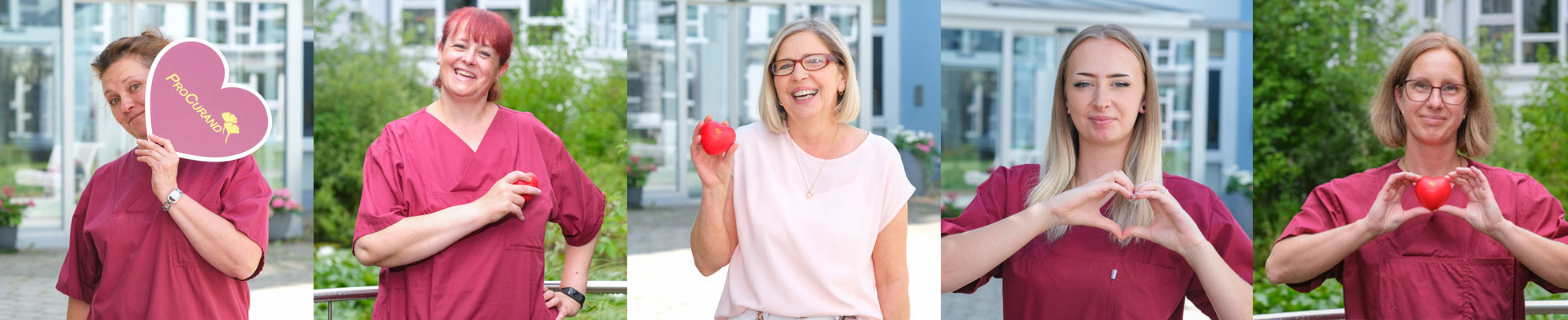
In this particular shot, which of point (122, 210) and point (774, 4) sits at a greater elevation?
point (774, 4)

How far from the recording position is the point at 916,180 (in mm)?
3480

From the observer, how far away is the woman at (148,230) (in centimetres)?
317

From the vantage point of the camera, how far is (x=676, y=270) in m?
4.00

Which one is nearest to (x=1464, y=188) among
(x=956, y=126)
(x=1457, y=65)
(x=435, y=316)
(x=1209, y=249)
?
(x=1457, y=65)

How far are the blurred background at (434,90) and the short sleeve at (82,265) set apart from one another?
87 centimetres

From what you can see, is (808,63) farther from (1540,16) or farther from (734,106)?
(1540,16)

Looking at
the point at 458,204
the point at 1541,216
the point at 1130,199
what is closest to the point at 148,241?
the point at 458,204

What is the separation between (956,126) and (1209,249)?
4446 mm

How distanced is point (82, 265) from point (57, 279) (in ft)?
15.0

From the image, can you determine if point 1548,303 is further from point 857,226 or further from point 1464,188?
point 857,226

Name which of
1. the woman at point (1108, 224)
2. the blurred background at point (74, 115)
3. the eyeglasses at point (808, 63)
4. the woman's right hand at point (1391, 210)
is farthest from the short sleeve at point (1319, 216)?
the blurred background at point (74, 115)

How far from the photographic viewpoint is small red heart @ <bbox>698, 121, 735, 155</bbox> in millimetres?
2836

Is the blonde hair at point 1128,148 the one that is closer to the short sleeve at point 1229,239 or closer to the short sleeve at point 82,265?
the short sleeve at point 1229,239

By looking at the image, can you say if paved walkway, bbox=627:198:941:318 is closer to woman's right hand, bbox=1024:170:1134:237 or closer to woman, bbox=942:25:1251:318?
woman, bbox=942:25:1251:318
